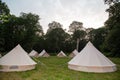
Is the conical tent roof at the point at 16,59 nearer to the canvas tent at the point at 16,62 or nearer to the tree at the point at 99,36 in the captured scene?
the canvas tent at the point at 16,62

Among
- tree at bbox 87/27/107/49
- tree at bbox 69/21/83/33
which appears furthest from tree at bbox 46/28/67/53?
tree at bbox 87/27/107/49

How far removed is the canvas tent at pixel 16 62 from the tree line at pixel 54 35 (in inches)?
73.3

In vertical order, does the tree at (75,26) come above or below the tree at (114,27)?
above

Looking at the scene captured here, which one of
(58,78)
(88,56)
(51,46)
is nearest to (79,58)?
(88,56)

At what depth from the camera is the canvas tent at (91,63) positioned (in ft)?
52.2

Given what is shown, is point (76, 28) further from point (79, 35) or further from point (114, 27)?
point (114, 27)

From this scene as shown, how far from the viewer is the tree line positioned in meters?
24.0

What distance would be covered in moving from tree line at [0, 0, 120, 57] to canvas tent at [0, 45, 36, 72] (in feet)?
Answer: 6.11

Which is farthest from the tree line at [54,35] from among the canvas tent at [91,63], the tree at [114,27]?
the canvas tent at [91,63]

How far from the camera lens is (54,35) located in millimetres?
65438

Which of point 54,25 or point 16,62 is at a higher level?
point 54,25

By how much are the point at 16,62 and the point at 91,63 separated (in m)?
7.07

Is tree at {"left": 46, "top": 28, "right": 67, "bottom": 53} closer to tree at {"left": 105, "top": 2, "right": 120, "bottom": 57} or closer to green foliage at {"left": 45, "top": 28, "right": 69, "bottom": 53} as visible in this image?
green foliage at {"left": 45, "top": 28, "right": 69, "bottom": 53}

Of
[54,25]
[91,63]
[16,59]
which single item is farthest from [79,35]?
[16,59]
